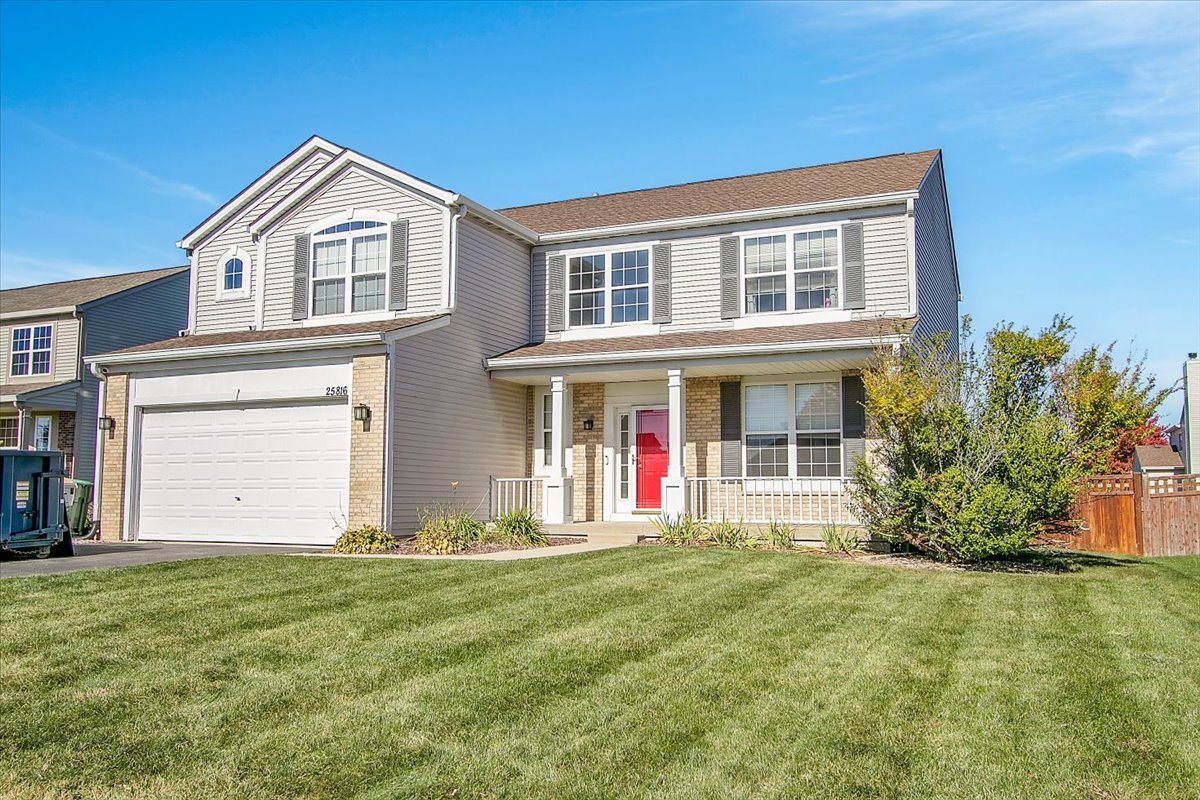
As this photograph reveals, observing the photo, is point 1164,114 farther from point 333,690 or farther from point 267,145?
point 267,145

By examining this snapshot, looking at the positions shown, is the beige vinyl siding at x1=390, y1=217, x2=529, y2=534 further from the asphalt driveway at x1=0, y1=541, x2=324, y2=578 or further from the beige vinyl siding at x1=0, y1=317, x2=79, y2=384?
the beige vinyl siding at x1=0, y1=317, x2=79, y2=384

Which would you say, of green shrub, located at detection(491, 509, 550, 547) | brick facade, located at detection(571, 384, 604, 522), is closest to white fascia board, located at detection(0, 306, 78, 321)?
brick facade, located at detection(571, 384, 604, 522)

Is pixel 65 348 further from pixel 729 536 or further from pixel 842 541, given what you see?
pixel 842 541

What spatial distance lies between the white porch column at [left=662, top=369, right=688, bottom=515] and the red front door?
148cm

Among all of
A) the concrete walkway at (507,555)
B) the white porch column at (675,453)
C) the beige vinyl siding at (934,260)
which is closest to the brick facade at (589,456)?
the white porch column at (675,453)

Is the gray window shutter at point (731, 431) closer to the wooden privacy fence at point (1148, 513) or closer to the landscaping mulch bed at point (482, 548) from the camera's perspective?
the landscaping mulch bed at point (482, 548)

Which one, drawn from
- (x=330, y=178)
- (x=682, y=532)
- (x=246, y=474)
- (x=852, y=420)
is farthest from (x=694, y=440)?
(x=330, y=178)

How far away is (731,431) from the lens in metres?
16.1

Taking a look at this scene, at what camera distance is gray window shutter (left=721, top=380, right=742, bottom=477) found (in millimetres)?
16078

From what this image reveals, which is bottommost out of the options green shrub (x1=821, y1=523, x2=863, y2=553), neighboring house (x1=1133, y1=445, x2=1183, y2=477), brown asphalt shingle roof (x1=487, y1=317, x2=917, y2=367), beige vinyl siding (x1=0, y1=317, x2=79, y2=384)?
green shrub (x1=821, y1=523, x2=863, y2=553)

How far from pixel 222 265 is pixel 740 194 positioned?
1067 cm

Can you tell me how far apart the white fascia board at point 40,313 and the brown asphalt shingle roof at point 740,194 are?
13202 mm

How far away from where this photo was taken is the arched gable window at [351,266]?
54.8 feet

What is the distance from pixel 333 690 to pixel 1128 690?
475 centimetres
